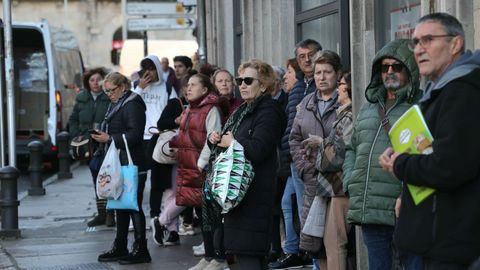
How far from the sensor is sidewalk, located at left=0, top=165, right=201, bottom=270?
9.44 m

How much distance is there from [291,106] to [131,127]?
163 cm

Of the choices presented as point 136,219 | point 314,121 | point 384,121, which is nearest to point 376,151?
point 384,121

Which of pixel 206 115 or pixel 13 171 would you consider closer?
pixel 206 115

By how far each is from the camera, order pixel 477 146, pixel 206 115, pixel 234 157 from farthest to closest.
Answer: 1. pixel 206 115
2. pixel 234 157
3. pixel 477 146

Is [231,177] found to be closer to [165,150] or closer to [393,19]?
[393,19]

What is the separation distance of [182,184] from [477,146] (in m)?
5.22

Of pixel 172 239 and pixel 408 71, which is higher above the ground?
pixel 408 71

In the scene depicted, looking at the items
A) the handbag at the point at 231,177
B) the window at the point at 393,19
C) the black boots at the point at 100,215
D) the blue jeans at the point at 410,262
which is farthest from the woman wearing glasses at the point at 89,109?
the blue jeans at the point at 410,262

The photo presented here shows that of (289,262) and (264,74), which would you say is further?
(289,262)

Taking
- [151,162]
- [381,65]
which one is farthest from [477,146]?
[151,162]

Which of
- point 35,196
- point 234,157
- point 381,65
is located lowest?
point 35,196

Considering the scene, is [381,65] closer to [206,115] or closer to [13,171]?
[206,115]

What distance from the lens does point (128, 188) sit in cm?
907

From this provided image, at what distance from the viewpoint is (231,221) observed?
6645mm
